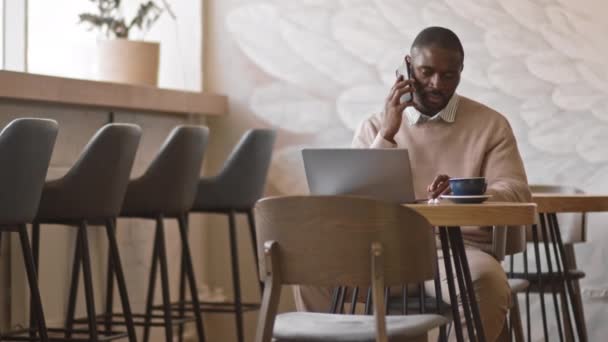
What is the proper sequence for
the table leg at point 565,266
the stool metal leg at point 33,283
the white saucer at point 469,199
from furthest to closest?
the table leg at point 565,266 < the stool metal leg at point 33,283 < the white saucer at point 469,199

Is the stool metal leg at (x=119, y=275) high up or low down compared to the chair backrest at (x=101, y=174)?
down

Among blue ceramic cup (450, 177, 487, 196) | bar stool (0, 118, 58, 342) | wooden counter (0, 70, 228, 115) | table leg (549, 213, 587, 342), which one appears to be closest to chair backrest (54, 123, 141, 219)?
bar stool (0, 118, 58, 342)

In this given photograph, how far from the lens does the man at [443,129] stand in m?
3.46

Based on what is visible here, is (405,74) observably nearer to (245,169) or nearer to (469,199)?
(469,199)

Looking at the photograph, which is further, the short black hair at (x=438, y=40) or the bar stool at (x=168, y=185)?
the bar stool at (x=168, y=185)

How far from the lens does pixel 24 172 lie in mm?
3338

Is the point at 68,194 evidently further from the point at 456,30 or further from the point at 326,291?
the point at 456,30

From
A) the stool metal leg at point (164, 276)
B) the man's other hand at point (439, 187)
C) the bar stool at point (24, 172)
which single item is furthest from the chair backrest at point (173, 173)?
the man's other hand at point (439, 187)

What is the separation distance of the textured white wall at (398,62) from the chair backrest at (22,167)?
236 cm

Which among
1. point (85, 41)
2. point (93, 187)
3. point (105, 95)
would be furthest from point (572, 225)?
point (85, 41)

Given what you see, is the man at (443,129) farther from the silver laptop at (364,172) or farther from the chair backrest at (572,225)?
the chair backrest at (572,225)

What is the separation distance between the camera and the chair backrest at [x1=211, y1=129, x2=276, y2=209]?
4.86 metres

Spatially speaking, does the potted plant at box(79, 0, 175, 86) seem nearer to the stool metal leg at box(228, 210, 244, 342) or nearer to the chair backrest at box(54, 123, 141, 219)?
the stool metal leg at box(228, 210, 244, 342)

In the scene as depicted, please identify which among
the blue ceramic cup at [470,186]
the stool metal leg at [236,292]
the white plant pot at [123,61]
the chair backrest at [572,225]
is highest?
the white plant pot at [123,61]
